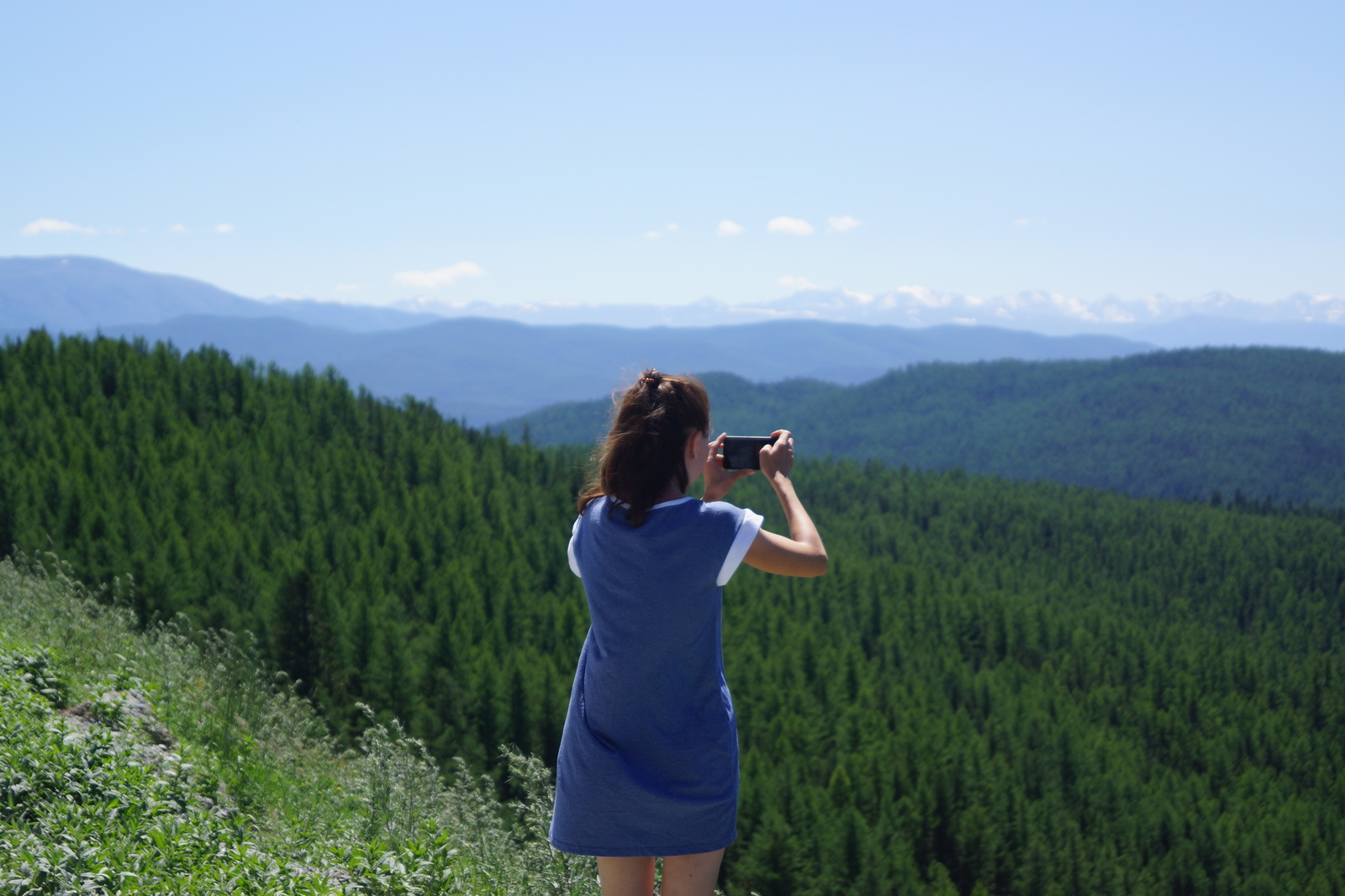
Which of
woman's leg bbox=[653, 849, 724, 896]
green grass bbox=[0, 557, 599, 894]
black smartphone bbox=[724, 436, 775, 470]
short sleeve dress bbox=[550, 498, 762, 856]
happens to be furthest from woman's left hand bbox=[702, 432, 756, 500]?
green grass bbox=[0, 557, 599, 894]

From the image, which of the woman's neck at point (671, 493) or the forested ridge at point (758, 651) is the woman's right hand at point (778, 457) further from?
the forested ridge at point (758, 651)

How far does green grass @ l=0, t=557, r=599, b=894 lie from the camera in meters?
4.41

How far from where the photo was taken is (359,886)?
4.65 metres

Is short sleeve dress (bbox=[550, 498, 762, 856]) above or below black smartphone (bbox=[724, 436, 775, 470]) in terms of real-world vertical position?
below

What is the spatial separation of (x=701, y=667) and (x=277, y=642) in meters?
17.0

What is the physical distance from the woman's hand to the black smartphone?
0.04 metres

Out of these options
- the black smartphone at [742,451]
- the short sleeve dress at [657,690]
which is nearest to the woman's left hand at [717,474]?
the black smartphone at [742,451]

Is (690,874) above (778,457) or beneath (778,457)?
beneath

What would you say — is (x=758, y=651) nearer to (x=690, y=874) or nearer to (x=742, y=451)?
(x=742, y=451)

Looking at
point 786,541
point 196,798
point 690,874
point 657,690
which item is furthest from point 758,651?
point 786,541

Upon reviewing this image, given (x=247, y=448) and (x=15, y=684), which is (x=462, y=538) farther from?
(x=15, y=684)

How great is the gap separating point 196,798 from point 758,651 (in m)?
32.7

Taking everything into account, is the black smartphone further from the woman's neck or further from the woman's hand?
the woman's neck

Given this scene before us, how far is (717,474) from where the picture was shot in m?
3.29
